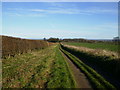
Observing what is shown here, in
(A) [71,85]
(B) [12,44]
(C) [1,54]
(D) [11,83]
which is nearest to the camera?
(A) [71,85]

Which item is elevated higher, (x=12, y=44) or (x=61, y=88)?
(x=12, y=44)

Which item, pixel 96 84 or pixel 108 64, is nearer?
pixel 96 84

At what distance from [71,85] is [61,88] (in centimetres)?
93

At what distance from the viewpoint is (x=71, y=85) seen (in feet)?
31.2

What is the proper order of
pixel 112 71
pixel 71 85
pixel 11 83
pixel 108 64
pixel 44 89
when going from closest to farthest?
pixel 44 89
pixel 71 85
pixel 11 83
pixel 112 71
pixel 108 64

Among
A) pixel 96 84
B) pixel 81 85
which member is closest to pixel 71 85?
pixel 81 85

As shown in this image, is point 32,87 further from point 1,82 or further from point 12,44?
point 12,44

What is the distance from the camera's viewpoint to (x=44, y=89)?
8891 millimetres

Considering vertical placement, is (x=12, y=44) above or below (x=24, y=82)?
above

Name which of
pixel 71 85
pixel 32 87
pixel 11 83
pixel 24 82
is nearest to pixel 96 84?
pixel 71 85

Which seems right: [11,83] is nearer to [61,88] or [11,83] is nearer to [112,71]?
[61,88]

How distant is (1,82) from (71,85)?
5.61 metres

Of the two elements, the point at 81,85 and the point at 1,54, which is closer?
the point at 81,85

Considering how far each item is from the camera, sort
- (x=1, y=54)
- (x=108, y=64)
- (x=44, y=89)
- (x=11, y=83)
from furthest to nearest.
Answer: (x=1, y=54) → (x=108, y=64) → (x=11, y=83) → (x=44, y=89)
